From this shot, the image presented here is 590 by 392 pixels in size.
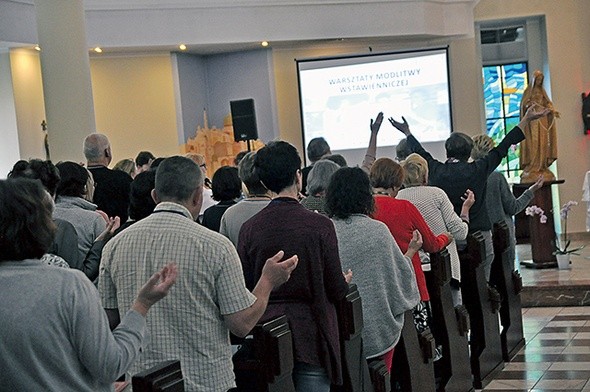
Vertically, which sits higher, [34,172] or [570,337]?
[34,172]

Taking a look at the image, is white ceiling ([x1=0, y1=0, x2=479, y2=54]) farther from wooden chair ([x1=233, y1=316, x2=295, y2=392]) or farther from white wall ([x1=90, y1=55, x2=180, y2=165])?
wooden chair ([x1=233, y1=316, x2=295, y2=392])

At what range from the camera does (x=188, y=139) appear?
12.4 m

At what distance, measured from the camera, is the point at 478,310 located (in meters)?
6.53

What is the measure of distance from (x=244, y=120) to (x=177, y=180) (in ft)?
27.8

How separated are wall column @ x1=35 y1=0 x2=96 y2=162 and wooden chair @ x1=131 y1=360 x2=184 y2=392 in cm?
637

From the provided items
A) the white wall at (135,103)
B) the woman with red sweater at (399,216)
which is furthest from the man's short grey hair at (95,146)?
the white wall at (135,103)

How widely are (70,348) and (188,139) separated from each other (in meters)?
10.0

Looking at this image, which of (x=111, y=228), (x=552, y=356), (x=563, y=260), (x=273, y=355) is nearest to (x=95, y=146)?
(x=111, y=228)

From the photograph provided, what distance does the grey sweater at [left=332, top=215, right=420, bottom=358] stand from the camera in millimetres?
4492

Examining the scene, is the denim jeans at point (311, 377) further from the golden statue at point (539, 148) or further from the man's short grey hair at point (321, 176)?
the golden statue at point (539, 148)

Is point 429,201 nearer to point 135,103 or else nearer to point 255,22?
point 255,22

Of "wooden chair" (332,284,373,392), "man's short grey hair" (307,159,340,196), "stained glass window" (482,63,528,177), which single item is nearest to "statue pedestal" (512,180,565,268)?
"stained glass window" (482,63,528,177)

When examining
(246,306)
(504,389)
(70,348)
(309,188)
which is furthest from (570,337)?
(70,348)

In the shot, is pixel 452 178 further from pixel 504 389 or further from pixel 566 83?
pixel 566 83
